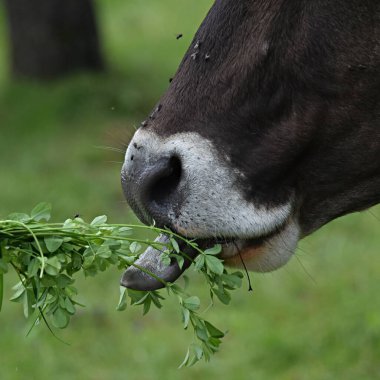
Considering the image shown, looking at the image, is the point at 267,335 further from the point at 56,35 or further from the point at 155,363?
the point at 56,35

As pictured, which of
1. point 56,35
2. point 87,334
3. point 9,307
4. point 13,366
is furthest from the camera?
point 56,35

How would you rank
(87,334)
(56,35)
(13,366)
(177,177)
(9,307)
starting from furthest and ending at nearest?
(56,35) < (9,307) < (87,334) < (13,366) < (177,177)

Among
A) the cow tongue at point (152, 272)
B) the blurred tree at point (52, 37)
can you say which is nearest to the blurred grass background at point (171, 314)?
the cow tongue at point (152, 272)

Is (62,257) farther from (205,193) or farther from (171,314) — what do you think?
(171,314)

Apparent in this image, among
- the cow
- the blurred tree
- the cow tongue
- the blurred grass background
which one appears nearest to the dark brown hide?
the cow

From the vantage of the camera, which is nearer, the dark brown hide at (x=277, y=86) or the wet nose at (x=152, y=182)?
the wet nose at (x=152, y=182)

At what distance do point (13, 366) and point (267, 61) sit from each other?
328 cm

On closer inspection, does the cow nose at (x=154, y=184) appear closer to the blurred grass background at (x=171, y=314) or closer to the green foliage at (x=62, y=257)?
the green foliage at (x=62, y=257)

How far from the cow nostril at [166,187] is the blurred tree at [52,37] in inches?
321

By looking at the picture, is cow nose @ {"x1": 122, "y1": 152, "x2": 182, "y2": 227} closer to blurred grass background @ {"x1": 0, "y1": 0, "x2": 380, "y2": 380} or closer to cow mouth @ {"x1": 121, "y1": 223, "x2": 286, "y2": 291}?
cow mouth @ {"x1": 121, "y1": 223, "x2": 286, "y2": 291}

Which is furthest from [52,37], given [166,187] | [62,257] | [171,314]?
[62,257]

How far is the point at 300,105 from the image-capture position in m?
3.28

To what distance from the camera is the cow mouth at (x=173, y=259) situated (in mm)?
3141

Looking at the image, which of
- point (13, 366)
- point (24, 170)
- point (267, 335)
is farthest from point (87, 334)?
point (24, 170)
